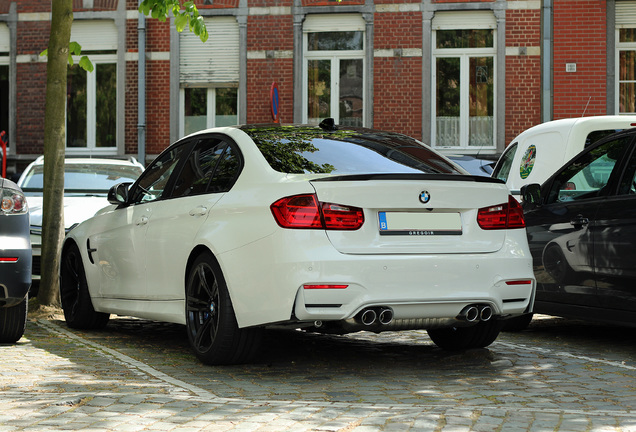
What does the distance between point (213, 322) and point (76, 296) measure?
2.70 m

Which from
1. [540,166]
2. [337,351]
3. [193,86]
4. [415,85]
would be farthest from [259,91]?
[337,351]

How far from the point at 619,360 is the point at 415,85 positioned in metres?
16.5

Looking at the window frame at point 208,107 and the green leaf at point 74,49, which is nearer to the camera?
the green leaf at point 74,49

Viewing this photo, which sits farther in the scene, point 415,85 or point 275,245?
point 415,85

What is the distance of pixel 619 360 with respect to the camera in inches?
285

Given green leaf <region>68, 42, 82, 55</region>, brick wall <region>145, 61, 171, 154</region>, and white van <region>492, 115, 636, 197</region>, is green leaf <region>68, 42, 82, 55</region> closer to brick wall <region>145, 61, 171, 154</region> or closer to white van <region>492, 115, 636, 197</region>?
white van <region>492, 115, 636, 197</region>

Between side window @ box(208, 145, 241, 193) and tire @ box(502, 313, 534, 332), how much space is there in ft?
9.90

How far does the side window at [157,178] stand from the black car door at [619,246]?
10.0 feet

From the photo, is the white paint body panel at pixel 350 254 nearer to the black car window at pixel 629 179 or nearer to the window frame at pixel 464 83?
the black car window at pixel 629 179

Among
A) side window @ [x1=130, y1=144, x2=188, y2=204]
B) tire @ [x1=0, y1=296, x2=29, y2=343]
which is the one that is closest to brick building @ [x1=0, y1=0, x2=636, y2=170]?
side window @ [x1=130, y1=144, x2=188, y2=204]

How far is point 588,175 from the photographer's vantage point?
7.98 meters

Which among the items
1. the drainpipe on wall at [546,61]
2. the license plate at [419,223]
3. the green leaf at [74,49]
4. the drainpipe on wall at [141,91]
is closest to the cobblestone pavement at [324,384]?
the license plate at [419,223]

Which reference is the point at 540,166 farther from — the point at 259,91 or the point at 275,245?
the point at 259,91

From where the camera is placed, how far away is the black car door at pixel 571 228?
7629 mm
